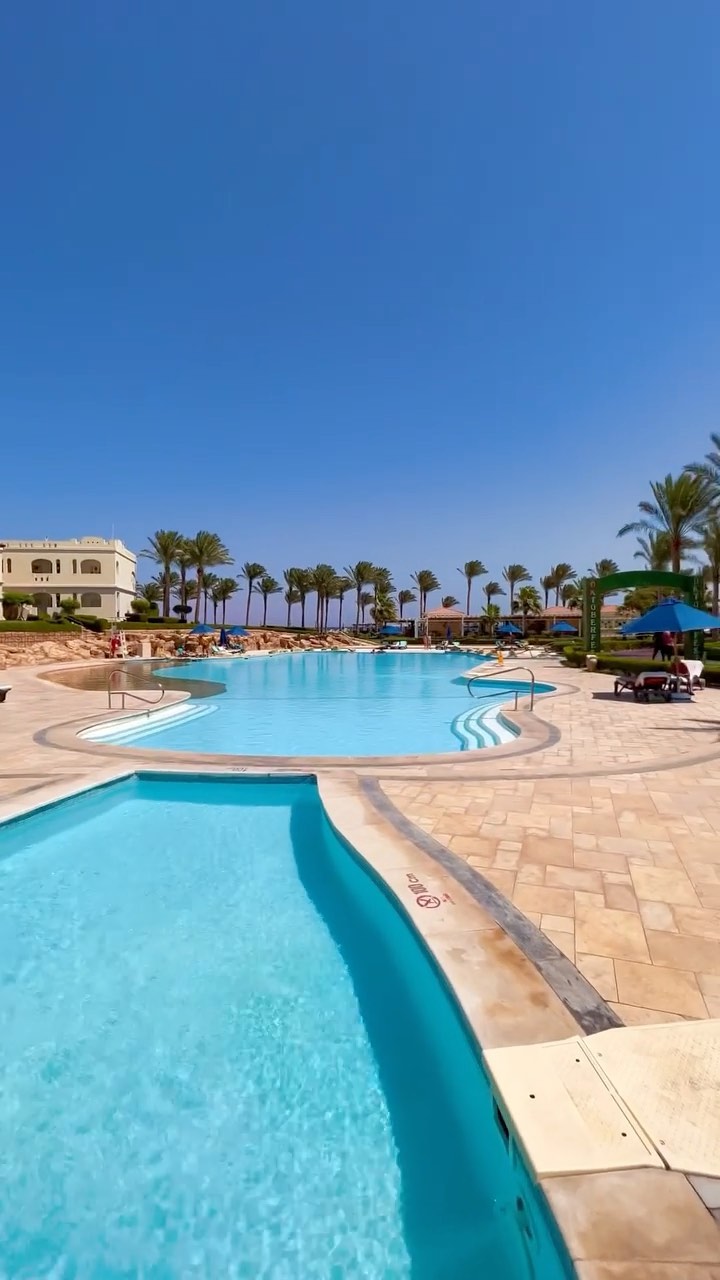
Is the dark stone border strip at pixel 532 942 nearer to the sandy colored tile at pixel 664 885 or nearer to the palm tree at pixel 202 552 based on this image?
the sandy colored tile at pixel 664 885

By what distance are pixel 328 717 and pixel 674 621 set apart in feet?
28.7

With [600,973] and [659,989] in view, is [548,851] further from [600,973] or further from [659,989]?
[659,989]

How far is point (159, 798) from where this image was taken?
7316mm

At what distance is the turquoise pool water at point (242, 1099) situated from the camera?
86.2 inches

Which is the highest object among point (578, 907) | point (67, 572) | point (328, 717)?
point (67, 572)

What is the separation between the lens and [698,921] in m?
3.64

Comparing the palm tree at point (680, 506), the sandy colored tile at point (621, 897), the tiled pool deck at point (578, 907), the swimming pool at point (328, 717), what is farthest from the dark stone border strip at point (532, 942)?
the palm tree at point (680, 506)

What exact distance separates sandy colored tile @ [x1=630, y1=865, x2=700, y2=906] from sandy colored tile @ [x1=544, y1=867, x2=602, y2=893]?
28cm

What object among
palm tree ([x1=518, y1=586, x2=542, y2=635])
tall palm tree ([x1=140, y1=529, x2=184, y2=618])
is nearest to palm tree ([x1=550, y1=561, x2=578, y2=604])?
palm tree ([x1=518, y1=586, x2=542, y2=635])

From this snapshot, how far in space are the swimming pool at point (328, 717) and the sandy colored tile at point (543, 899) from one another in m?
6.03

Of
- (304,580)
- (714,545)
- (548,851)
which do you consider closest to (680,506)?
(714,545)

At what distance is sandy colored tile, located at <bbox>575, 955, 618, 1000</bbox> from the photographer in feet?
9.62

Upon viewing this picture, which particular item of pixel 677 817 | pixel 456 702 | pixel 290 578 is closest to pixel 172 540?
pixel 290 578

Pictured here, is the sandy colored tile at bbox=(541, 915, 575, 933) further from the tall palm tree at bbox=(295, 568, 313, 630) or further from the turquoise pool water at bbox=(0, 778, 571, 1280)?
the tall palm tree at bbox=(295, 568, 313, 630)
